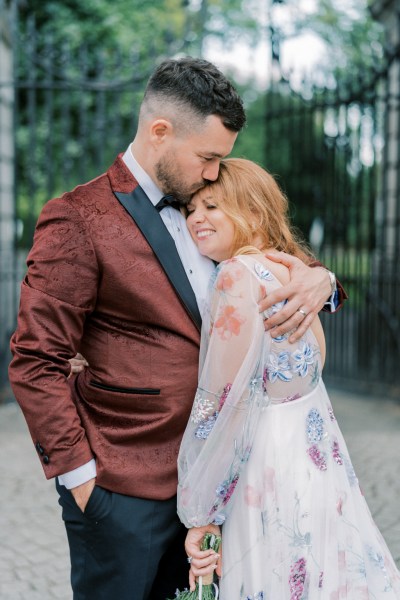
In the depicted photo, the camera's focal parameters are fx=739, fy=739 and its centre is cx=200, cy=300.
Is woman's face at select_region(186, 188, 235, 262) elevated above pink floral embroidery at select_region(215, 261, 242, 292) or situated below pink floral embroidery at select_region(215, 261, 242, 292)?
above

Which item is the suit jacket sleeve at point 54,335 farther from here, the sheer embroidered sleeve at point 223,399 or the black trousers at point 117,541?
the sheer embroidered sleeve at point 223,399

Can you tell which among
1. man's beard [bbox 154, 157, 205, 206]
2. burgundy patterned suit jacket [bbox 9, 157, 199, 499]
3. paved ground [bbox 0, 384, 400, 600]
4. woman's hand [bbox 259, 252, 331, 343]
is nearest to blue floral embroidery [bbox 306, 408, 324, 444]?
woman's hand [bbox 259, 252, 331, 343]

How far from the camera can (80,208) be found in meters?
2.00

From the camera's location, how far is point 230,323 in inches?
76.1

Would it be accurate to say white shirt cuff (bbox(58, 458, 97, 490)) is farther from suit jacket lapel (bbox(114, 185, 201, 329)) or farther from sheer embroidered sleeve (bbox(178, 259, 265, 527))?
suit jacket lapel (bbox(114, 185, 201, 329))

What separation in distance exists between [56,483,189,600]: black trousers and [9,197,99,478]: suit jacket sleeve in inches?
6.4

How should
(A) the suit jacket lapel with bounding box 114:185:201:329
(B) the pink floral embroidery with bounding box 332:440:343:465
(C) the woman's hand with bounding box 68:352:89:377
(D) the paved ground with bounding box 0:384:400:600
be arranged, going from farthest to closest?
(D) the paved ground with bounding box 0:384:400:600, (C) the woman's hand with bounding box 68:352:89:377, (B) the pink floral embroidery with bounding box 332:440:343:465, (A) the suit jacket lapel with bounding box 114:185:201:329

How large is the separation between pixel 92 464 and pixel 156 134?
93 cm

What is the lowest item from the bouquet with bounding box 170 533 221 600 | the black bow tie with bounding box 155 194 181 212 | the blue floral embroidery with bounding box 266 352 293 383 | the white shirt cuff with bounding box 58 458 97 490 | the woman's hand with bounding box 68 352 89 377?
the bouquet with bounding box 170 533 221 600

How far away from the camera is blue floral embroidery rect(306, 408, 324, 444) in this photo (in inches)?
Answer: 81.4

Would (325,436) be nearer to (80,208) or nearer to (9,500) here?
(80,208)

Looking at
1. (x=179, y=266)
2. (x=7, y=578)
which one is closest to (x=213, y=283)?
(x=179, y=266)

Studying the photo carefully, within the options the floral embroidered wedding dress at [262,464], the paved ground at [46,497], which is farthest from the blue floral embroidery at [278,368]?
the paved ground at [46,497]

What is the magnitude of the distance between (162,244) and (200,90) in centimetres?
44
